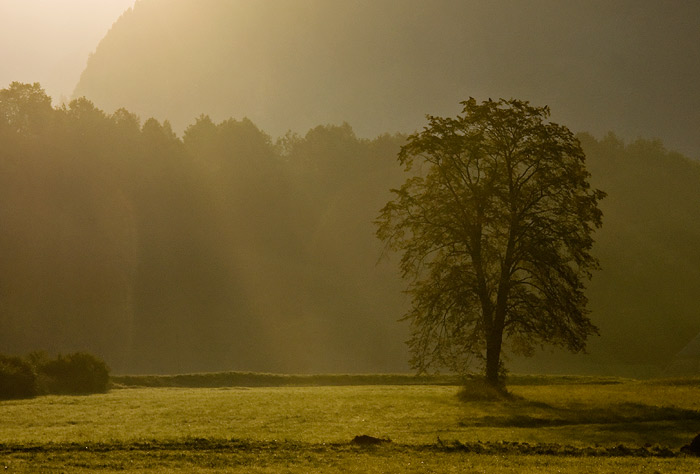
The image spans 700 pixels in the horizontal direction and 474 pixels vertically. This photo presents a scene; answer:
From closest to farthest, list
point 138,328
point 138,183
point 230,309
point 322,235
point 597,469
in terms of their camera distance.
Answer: point 597,469, point 138,328, point 230,309, point 138,183, point 322,235

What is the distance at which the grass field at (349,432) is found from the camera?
648 inches

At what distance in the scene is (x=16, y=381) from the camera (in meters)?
33.9

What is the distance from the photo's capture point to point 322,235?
4188 inches

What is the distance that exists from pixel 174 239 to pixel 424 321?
71.6m

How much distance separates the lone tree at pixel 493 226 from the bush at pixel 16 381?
1796cm

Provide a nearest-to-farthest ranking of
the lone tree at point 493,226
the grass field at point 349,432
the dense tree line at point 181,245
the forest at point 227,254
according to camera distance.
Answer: the grass field at point 349,432, the lone tree at point 493,226, the forest at point 227,254, the dense tree line at point 181,245

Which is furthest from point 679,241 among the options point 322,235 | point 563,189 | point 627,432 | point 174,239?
point 627,432

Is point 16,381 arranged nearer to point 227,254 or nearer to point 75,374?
point 75,374

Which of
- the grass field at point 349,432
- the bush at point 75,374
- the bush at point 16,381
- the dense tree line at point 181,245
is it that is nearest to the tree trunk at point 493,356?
the grass field at point 349,432

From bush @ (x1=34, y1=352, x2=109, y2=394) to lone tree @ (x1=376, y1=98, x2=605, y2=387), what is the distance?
659 inches

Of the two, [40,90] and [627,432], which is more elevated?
[40,90]

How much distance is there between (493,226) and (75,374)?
22.5m

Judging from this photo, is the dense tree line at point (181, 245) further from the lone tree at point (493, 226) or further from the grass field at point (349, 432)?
the grass field at point (349, 432)

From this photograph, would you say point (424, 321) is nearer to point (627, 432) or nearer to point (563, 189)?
point (563, 189)
